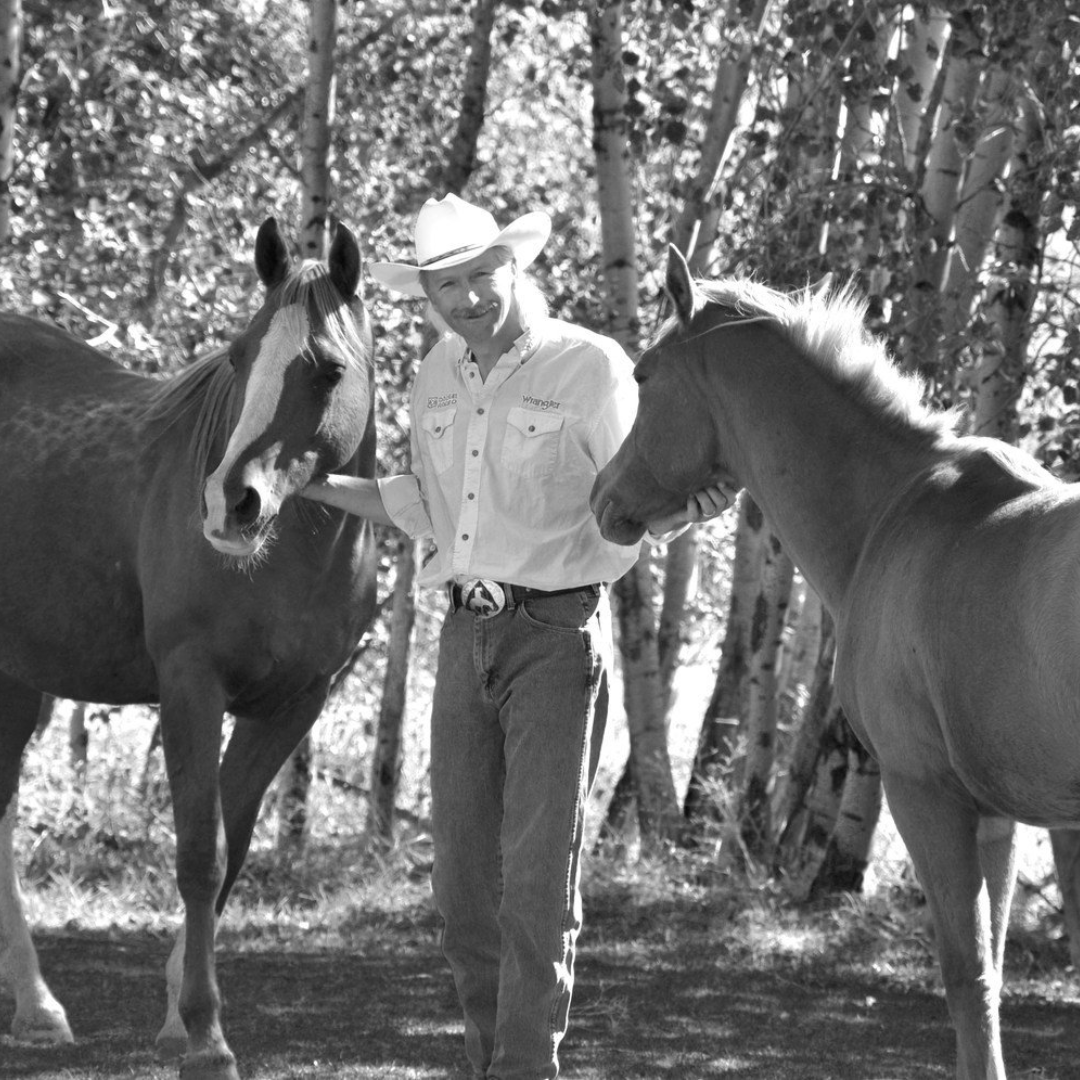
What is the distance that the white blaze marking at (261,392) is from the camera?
3.85 m

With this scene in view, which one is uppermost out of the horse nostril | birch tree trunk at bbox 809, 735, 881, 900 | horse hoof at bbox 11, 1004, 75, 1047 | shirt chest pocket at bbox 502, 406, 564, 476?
shirt chest pocket at bbox 502, 406, 564, 476

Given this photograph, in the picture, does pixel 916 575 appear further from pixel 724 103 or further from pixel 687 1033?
pixel 724 103

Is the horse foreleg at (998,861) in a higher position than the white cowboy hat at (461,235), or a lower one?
lower

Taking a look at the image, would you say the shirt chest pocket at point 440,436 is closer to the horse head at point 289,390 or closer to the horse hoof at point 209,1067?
the horse head at point 289,390

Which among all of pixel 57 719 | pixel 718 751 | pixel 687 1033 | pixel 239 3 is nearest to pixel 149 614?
pixel 687 1033

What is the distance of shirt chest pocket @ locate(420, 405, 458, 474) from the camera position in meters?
3.84

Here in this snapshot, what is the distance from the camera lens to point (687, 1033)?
16.7ft

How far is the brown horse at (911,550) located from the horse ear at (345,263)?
99 cm

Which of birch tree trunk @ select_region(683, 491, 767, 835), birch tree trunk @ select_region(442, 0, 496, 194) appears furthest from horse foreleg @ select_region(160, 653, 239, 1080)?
birch tree trunk @ select_region(442, 0, 496, 194)

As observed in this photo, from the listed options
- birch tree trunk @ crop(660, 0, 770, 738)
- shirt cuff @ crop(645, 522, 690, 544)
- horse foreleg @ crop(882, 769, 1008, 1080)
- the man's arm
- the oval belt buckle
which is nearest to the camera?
horse foreleg @ crop(882, 769, 1008, 1080)

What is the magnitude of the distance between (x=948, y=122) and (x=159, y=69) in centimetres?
584

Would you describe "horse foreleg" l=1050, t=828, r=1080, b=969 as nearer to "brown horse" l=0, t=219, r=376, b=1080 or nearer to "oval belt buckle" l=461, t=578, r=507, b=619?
"oval belt buckle" l=461, t=578, r=507, b=619

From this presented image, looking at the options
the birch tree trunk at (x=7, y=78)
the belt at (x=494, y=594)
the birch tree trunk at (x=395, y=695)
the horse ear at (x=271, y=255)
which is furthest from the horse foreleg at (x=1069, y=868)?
the birch tree trunk at (x=7, y=78)

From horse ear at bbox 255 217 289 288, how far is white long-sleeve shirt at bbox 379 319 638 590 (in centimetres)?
80
